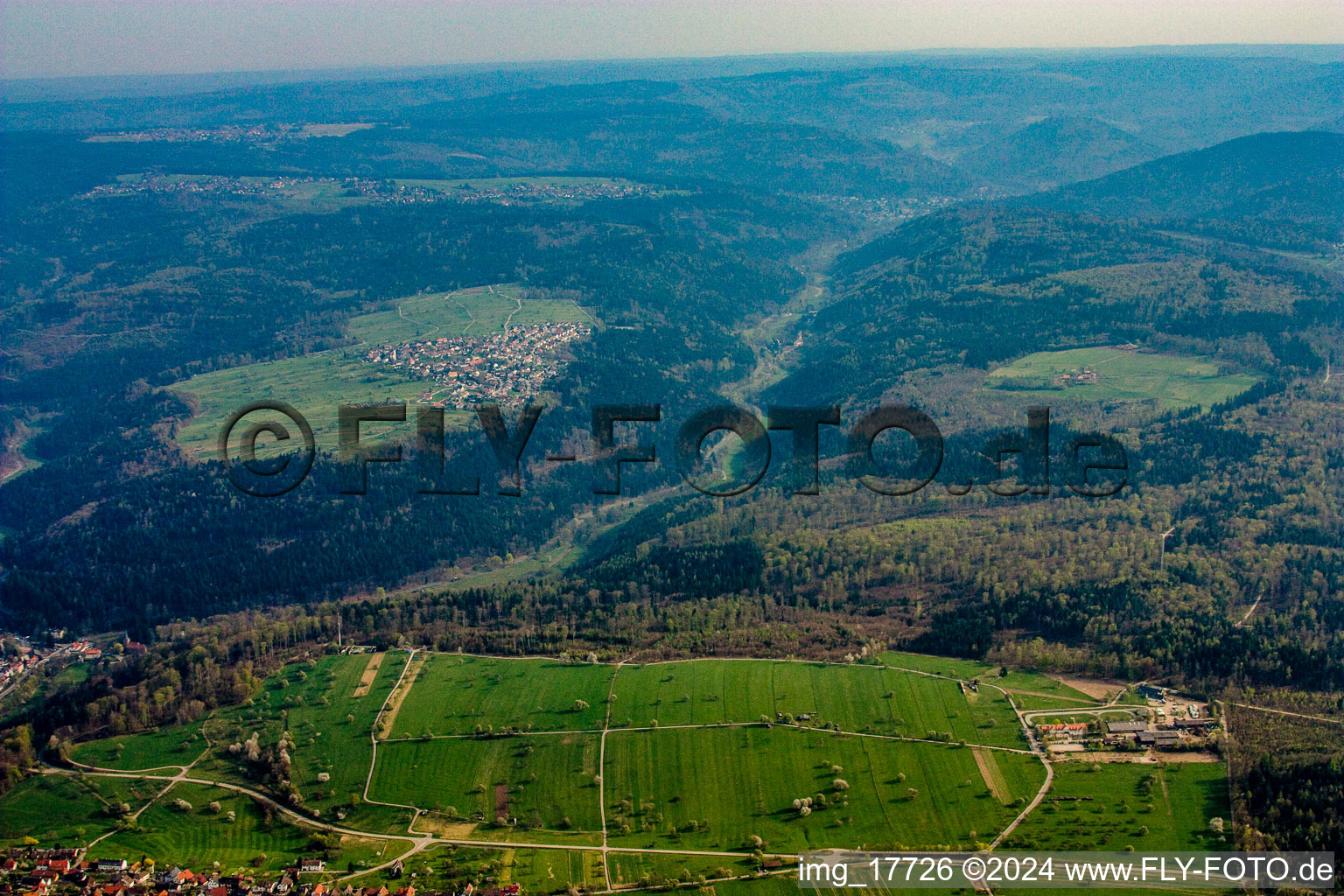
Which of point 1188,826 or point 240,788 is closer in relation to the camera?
point 1188,826

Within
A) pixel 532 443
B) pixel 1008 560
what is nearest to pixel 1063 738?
pixel 1008 560

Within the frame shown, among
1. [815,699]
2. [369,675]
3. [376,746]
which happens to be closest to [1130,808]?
[815,699]

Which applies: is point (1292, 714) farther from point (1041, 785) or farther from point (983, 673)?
point (983, 673)

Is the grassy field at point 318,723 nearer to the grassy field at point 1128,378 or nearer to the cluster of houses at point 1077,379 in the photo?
the grassy field at point 1128,378

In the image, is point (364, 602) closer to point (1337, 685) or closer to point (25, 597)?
point (25, 597)
